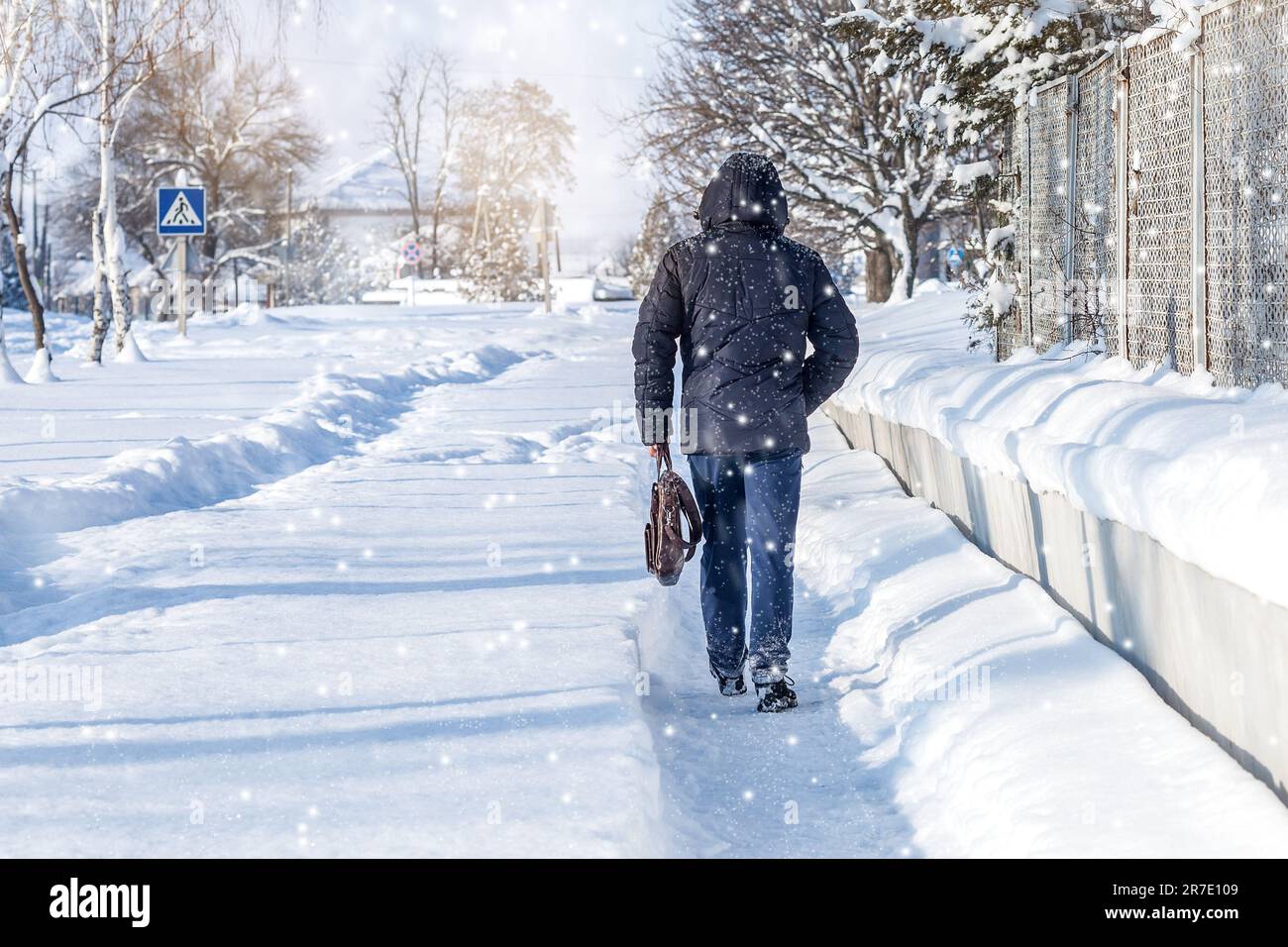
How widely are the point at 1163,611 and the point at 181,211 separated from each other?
64.3ft

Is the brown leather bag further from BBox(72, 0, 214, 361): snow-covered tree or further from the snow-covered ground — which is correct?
BBox(72, 0, 214, 361): snow-covered tree

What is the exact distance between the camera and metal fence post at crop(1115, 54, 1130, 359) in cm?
770

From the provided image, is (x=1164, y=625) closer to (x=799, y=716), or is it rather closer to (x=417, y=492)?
(x=799, y=716)

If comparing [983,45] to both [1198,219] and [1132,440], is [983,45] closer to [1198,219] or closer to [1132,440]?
[1198,219]

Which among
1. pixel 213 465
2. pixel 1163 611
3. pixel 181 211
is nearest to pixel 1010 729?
pixel 1163 611

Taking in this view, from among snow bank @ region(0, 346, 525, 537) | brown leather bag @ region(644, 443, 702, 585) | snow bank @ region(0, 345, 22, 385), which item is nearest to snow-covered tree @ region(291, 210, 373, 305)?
snow bank @ region(0, 345, 22, 385)

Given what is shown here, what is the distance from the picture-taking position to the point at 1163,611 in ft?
14.4

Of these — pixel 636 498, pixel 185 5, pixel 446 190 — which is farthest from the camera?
pixel 446 190

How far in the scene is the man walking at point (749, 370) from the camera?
500cm

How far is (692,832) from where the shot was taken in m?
3.91

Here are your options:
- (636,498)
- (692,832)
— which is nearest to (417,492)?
(636,498)

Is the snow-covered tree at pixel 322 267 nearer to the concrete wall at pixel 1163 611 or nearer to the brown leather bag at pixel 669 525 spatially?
the concrete wall at pixel 1163 611

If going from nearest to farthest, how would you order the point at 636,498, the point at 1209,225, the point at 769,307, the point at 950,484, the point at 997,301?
the point at 769,307
the point at 1209,225
the point at 950,484
the point at 636,498
the point at 997,301

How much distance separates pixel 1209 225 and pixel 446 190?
262 ft
